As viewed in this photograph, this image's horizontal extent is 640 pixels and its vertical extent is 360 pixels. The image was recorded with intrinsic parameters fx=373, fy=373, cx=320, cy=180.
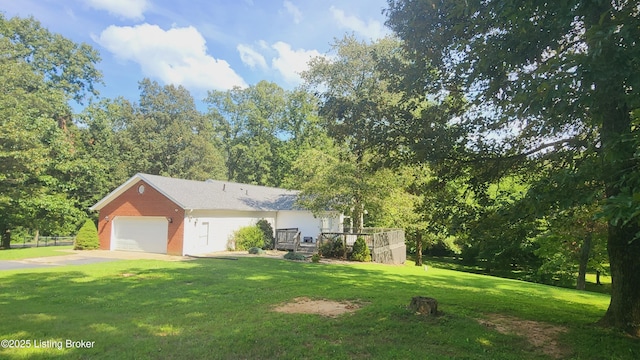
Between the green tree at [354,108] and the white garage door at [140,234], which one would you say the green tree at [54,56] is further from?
the green tree at [354,108]

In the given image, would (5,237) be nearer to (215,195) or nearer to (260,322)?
(215,195)

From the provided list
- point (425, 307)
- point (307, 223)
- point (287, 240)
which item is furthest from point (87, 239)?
point (425, 307)

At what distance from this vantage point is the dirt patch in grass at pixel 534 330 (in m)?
5.70

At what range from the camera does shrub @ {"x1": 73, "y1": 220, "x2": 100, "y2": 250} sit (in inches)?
864

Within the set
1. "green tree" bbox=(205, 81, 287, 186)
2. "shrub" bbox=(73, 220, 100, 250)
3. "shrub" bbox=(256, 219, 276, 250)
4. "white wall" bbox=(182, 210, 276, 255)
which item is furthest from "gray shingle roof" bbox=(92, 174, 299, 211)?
"green tree" bbox=(205, 81, 287, 186)

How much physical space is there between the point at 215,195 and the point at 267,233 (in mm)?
4419

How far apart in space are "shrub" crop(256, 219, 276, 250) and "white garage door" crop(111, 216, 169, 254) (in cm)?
612

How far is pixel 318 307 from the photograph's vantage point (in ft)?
26.6

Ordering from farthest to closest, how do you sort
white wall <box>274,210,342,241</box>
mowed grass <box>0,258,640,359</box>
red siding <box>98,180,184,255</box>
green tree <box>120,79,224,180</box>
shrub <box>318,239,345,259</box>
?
1. green tree <box>120,79,224,180</box>
2. white wall <box>274,210,342,241</box>
3. red siding <box>98,180,184,255</box>
4. shrub <box>318,239,345,259</box>
5. mowed grass <box>0,258,640,359</box>

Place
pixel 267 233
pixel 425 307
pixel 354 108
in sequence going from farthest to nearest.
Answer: pixel 267 233 → pixel 354 108 → pixel 425 307

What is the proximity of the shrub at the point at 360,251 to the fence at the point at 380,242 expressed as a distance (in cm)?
39

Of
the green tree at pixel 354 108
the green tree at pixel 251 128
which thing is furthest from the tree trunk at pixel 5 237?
the green tree at pixel 251 128

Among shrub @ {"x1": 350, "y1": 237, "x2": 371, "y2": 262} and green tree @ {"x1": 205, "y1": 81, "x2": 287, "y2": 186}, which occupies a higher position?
green tree @ {"x1": 205, "y1": 81, "x2": 287, "y2": 186}

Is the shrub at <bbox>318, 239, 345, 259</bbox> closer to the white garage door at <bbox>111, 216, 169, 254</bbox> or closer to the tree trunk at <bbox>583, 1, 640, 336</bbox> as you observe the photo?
the white garage door at <bbox>111, 216, 169, 254</bbox>
